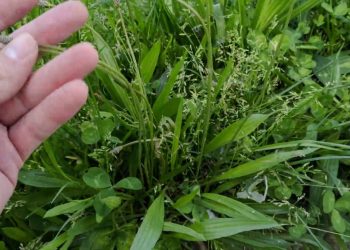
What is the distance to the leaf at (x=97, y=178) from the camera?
4.99ft

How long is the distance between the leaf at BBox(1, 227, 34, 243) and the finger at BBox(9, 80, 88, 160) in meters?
0.30

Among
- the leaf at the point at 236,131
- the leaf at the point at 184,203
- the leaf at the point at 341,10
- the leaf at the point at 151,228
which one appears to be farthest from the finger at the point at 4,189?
the leaf at the point at 341,10

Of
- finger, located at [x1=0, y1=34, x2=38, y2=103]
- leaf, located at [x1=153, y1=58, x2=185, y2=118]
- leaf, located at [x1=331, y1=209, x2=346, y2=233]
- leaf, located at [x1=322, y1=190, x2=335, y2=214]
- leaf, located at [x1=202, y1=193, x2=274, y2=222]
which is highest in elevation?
finger, located at [x1=0, y1=34, x2=38, y2=103]

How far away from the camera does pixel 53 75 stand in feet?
4.29

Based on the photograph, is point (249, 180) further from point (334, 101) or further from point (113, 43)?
point (113, 43)

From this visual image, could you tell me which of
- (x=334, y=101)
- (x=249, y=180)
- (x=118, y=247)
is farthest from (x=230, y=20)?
(x=118, y=247)

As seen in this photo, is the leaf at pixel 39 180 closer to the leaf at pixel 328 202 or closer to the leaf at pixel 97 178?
the leaf at pixel 97 178

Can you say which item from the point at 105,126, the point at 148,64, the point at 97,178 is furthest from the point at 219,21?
the point at 97,178

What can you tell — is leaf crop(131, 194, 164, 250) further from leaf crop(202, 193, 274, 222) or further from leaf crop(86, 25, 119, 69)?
leaf crop(86, 25, 119, 69)

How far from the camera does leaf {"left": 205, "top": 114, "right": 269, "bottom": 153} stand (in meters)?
1.61

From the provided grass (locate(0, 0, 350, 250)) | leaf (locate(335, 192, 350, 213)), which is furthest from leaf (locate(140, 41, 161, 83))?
leaf (locate(335, 192, 350, 213))

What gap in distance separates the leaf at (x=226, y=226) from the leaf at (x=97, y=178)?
0.24 m

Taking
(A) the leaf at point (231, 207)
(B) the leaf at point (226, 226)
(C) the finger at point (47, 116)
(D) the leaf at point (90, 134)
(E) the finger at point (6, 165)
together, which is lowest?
(A) the leaf at point (231, 207)

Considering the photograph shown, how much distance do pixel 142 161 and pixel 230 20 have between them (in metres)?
0.53
